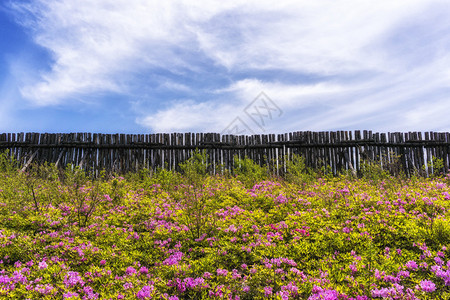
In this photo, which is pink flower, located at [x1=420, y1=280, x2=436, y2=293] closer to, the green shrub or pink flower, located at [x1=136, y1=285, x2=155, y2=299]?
pink flower, located at [x1=136, y1=285, x2=155, y2=299]

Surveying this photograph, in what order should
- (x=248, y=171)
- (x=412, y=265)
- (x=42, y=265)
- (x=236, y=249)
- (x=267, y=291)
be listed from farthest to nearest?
(x=248, y=171) < (x=236, y=249) < (x=42, y=265) < (x=412, y=265) < (x=267, y=291)

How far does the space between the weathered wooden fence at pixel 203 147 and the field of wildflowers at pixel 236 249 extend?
6328 mm

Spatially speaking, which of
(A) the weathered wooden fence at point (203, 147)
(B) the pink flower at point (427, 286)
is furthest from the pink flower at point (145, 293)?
(A) the weathered wooden fence at point (203, 147)

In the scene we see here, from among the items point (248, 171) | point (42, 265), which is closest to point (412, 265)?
point (42, 265)

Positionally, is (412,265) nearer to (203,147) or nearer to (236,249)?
(236,249)

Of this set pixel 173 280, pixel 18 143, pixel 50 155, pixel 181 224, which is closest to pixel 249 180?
pixel 181 224

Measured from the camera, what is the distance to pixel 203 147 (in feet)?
41.2

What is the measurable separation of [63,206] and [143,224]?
189cm

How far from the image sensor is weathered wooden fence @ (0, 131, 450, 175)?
12.4 m

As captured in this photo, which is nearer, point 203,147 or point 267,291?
point 267,291

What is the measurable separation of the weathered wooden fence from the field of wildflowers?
20.8 feet

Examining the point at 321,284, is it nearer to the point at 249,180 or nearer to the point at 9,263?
the point at 9,263

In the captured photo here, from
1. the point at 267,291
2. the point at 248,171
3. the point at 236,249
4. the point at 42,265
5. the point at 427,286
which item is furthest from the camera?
the point at 248,171

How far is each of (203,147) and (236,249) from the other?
8.79 meters
